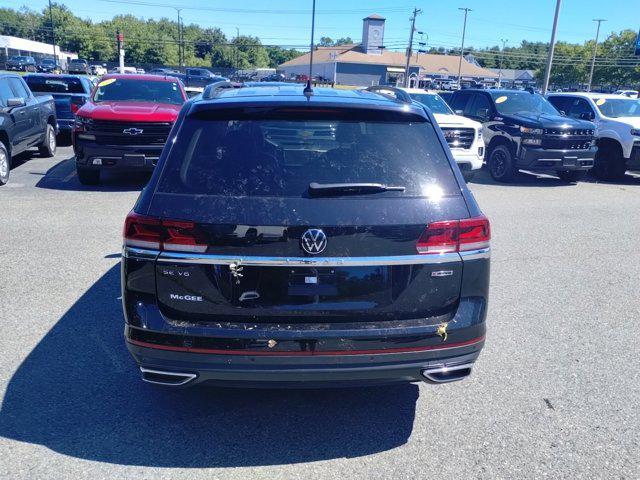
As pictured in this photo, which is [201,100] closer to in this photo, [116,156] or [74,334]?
[74,334]

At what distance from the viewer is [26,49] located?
304ft

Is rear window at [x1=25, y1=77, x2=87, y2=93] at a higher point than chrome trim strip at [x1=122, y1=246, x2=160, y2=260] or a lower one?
higher

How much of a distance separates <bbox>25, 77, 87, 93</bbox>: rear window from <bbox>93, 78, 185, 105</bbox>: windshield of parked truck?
5.56 metres

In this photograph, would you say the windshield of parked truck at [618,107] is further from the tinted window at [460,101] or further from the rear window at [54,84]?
the rear window at [54,84]

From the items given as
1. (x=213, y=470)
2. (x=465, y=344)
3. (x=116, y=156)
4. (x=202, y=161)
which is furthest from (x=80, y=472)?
(x=116, y=156)

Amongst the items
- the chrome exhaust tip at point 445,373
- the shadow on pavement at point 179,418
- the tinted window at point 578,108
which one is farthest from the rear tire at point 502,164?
the chrome exhaust tip at point 445,373

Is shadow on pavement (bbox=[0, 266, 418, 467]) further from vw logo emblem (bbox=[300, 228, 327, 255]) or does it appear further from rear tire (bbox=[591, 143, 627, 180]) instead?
rear tire (bbox=[591, 143, 627, 180])

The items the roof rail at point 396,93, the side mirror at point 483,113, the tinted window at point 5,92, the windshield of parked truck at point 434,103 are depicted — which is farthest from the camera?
the side mirror at point 483,113

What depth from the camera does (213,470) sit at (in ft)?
9.53

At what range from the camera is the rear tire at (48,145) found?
12.9 m

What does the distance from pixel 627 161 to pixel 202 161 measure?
13197mm

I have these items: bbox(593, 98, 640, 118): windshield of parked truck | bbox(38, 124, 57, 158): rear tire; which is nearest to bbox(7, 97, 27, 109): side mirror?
bbox(38, 124, 57, 158): rear tire

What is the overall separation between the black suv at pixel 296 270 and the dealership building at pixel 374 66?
85.0 metres

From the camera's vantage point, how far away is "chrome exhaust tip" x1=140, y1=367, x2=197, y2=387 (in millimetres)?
2840
